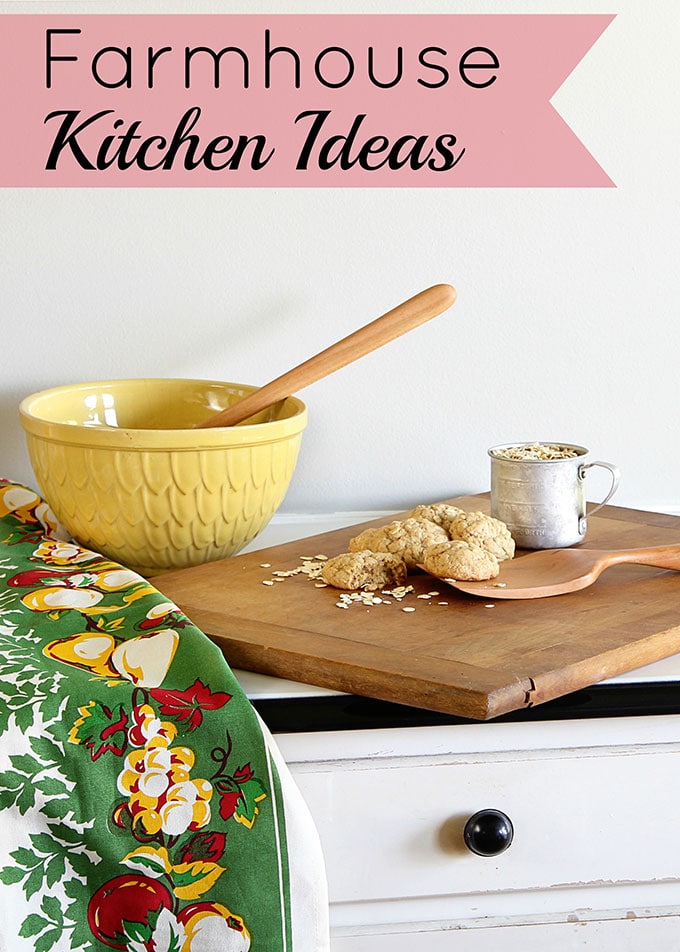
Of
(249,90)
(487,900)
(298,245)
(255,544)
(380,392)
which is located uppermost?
(249,90)

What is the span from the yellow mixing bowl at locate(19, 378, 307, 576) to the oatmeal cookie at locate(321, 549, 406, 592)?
126 mm

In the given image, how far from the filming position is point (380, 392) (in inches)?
52.6

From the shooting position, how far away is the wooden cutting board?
80 centimetres

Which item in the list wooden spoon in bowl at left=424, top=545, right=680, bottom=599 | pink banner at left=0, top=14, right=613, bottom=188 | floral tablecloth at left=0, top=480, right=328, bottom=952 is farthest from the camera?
pink banner at left=0, top=14, right=613, bottom=188

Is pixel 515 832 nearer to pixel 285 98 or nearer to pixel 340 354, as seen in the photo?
pixel 340 354

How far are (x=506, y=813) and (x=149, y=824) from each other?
0.87 feet

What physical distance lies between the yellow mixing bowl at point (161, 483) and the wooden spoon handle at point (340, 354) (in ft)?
0.12

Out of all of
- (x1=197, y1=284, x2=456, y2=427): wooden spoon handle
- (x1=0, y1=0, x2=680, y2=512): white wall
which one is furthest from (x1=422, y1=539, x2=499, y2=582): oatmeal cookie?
(x1=0, y1=0, x2=680, y2=512): white wall

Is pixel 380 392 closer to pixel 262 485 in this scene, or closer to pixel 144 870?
pixel 262 485

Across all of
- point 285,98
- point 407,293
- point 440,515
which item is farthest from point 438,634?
point 285,98

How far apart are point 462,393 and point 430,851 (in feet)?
2.05

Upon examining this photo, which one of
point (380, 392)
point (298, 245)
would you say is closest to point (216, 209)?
point (298, 245)

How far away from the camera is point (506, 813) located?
33.4 inches

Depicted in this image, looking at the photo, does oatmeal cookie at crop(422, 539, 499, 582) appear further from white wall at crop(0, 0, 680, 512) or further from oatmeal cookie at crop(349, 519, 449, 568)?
white wall at crop(0, 0, 680, 512)
